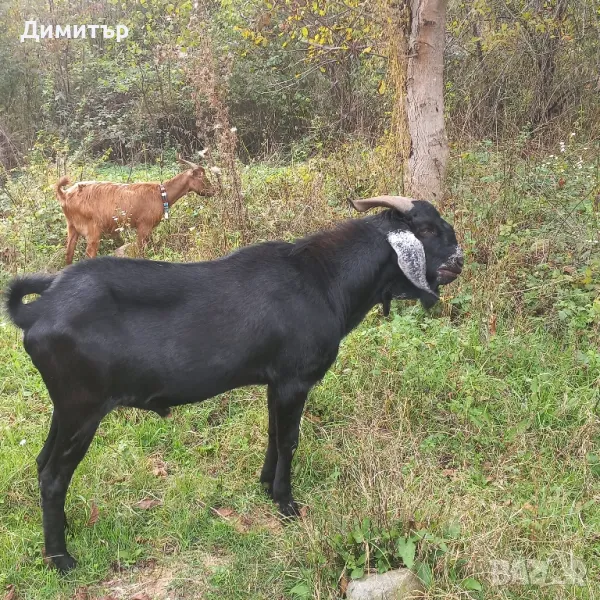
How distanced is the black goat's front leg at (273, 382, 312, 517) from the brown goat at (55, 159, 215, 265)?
462 centimetres

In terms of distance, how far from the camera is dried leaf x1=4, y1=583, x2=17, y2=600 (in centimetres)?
304

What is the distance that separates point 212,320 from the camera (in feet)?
10.3

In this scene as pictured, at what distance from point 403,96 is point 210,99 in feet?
7.19

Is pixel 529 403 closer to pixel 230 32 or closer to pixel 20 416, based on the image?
pixel 20 416

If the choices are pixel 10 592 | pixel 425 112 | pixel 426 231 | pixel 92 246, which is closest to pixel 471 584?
pixel 426 231

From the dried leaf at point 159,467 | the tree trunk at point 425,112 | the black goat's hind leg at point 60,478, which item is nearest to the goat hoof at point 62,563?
the black goat's hind leg at point 60,478

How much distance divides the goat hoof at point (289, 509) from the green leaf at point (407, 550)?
0.99m

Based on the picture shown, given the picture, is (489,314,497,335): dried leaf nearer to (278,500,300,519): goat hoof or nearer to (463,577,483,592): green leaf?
(278,500,300,519): goat hoof

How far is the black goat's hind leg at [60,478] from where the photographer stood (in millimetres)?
3053

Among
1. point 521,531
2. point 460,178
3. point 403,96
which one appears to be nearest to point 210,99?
point 403,96

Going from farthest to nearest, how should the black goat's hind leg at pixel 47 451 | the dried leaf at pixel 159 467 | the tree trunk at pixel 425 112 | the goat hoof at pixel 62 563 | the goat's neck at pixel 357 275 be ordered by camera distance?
1. the tree trunk at pixel 425 112
2. the dried leaf at pixel 159 467
3. the goat's neck at pixel 357 275
4. the black goat's hind leg at pixel 47 451
5. the goat hoof at pixel 62 563

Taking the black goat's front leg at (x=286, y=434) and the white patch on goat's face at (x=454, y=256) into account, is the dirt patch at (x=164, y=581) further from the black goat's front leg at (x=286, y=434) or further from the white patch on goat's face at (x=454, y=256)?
the white patch on goat's face at (x=454, y=256)

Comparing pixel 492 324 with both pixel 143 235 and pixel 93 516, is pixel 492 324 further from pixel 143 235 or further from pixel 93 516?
pixel 143 235

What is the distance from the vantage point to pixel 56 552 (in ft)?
10.5
